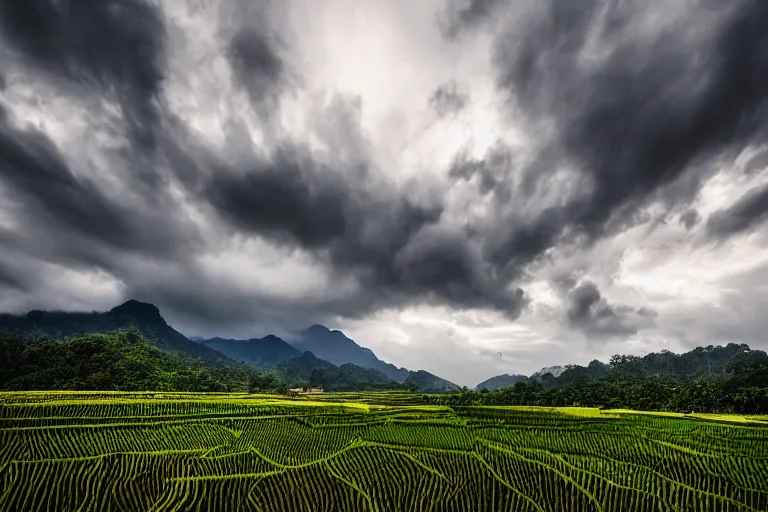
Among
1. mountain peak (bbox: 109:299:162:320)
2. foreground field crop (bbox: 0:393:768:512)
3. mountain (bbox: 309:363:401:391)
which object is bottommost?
foreground field crop (bbox: 0:393:768:512)

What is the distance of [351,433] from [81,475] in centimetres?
1621

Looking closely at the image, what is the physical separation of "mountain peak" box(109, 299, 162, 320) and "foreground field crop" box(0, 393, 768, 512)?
16828 cm

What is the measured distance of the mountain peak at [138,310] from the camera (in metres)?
177

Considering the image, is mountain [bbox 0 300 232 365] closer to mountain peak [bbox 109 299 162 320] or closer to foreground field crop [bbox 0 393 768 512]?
mountain peak [bbox 109 299 162 320]

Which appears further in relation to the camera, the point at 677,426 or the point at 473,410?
the point at 473,410

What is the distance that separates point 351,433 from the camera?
2956 cm

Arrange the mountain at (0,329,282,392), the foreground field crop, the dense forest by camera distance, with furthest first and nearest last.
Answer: the mountain at (0,329,282,392)
the dense forest
the foreground field crop

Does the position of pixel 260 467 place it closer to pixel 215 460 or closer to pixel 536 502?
pixel 215 460

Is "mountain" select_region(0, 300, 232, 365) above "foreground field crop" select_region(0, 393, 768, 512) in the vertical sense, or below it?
above

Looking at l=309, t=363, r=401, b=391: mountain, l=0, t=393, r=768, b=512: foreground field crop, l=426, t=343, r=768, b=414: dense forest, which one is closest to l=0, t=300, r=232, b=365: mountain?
l=309, t=363, r=401, b=391: mountain

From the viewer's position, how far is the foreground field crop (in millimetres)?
21094

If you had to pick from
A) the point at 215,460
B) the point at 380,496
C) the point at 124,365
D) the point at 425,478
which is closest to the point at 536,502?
the point at 425,478

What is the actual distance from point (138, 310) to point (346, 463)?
622ft

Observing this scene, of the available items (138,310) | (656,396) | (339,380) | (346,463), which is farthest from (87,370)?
(138,310)
